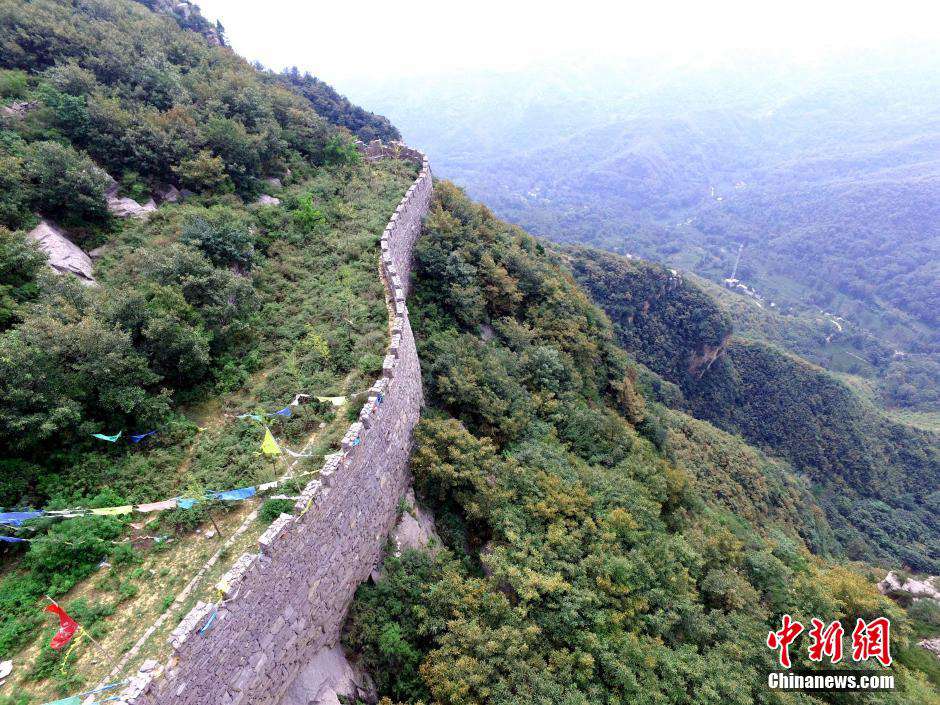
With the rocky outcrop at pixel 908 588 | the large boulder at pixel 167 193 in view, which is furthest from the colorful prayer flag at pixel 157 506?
the rocky outcrop at pixel 908 588

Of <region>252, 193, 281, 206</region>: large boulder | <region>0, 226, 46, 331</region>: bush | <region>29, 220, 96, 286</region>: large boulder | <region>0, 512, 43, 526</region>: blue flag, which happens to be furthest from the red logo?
<region>252, 193, 281, 206</region>: large boulder

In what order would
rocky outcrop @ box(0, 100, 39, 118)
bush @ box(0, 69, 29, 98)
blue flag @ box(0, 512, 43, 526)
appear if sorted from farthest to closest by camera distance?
1. bush @ box(0, 69, 29, 98)
2. rocky outcrop @ box(0, 100, 39, 118)
3. blue flag @ box(0, 512, 43, 526)

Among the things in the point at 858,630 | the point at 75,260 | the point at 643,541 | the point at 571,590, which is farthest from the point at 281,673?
the point at 858,630

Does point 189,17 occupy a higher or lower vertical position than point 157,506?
higher

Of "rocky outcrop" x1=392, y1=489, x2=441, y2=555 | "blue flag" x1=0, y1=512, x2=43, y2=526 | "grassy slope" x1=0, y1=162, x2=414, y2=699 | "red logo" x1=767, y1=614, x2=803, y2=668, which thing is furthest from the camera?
"red logo" x1=767, y1=614, x2=803, y2=668

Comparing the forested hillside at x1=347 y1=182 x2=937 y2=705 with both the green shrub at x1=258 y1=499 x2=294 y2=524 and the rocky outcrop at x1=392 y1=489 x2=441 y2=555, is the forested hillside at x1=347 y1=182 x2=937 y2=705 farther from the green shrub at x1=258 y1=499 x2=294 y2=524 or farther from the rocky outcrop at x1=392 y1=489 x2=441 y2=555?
the green shrub at x1=258 y1=499 x2=294 y2=524

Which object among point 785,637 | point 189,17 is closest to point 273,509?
point 785,637

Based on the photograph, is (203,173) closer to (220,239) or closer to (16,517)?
(220,239)

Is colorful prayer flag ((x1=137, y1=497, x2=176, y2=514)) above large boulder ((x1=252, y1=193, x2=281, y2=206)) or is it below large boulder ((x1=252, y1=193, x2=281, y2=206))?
below
